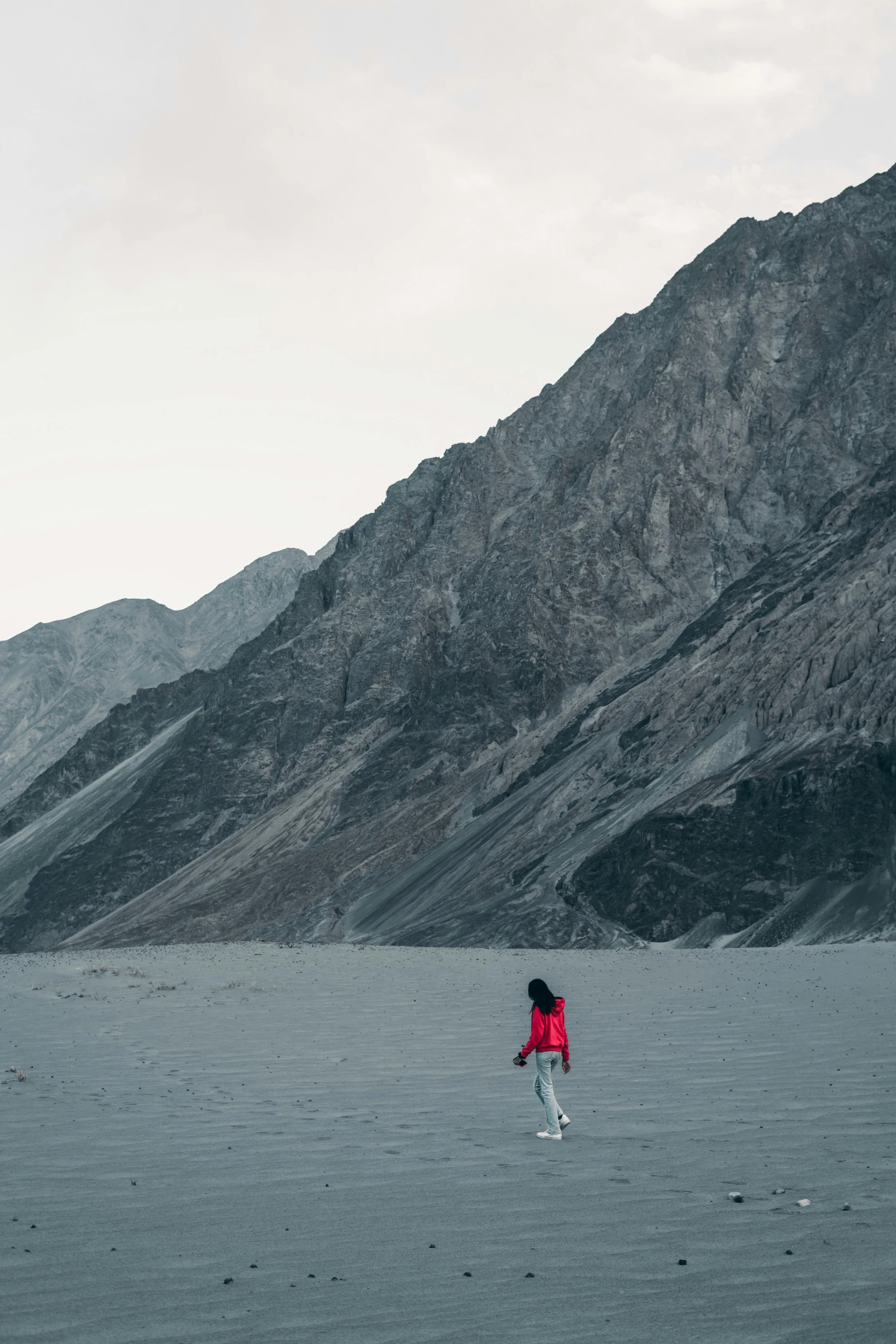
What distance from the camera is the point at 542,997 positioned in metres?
12.3

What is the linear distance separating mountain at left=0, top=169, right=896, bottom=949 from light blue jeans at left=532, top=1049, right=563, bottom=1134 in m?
33.6

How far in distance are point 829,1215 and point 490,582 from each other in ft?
326

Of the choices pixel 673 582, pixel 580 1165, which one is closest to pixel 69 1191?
pixel 580 1165

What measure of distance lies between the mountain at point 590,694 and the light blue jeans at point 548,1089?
33606mm

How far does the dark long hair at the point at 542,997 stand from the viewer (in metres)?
12.2

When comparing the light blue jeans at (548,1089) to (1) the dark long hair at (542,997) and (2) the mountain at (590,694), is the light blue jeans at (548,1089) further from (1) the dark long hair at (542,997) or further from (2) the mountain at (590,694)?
(2) the mountain at (590,694)

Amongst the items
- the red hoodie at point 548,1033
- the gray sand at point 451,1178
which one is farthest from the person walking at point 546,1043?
the gray sand at point 451,1178

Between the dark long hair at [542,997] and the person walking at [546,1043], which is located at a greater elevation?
the dark long hair at [542,997]

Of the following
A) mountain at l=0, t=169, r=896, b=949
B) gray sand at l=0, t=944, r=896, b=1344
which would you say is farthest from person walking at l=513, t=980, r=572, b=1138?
mountain at l=0, t=169, r=896, b=949

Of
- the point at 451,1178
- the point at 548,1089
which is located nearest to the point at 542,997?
the point at 548,1089

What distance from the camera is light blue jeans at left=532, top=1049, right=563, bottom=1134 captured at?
11.4 m

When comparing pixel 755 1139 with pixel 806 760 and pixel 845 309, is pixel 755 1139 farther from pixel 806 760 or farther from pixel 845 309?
pixel 845 309

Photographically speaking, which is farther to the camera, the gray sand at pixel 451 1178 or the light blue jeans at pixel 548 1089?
the light blue jeans at pixel 548 1089

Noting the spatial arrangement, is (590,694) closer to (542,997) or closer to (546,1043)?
(542,997)
